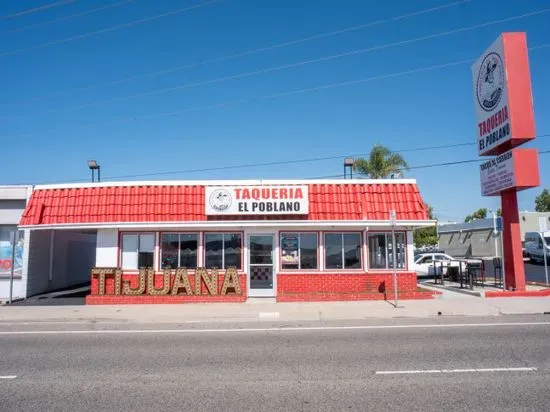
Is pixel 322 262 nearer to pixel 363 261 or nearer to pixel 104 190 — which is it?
pixel 363 261

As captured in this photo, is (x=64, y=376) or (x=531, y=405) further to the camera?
(x=64, y=376)

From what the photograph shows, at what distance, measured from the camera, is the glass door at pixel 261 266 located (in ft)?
60.4

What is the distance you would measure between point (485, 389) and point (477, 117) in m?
15.9

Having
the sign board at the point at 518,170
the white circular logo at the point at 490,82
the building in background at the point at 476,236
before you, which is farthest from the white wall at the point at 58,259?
the building in background at the point at 476,236

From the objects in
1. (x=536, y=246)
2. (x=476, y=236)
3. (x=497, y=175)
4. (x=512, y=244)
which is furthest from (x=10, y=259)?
(x=476, y=236)

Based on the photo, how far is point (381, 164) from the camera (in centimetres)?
3388

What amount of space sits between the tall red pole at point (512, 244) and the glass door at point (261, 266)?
9105mm

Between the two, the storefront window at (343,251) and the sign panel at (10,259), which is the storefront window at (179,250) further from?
the sign panel at (10,259)

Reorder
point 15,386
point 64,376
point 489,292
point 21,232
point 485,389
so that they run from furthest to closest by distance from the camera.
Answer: point 21,232 → point 489,292 → point 64,376 → point 15,386 → point 485,389

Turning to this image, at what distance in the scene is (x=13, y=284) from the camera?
20.1 m

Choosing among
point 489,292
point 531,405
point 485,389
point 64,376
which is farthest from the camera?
point 489,292

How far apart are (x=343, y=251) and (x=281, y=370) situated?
1110cm

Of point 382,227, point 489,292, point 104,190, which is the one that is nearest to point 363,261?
point 382,227

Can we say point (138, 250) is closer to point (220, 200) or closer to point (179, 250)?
point (179, 250)
